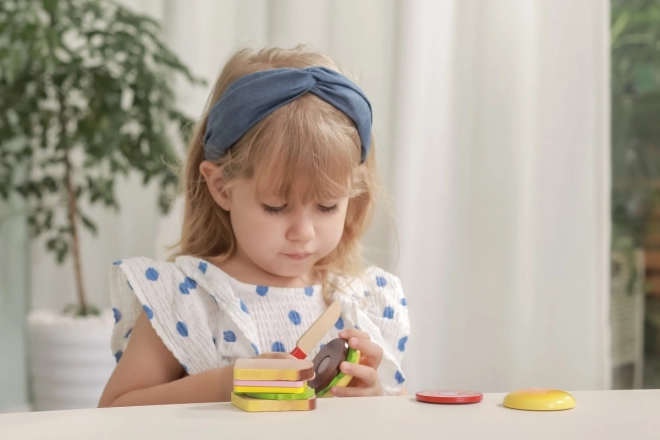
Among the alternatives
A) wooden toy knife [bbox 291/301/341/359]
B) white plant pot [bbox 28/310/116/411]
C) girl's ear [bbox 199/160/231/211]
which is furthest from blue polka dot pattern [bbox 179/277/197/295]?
white plant pot [bbox 28/310/116/411]

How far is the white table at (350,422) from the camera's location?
587mm

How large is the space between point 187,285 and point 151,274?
0.17ft

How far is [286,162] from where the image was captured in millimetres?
1027

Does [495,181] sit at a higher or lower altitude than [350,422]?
higher

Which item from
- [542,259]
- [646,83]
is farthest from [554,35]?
[542,259]

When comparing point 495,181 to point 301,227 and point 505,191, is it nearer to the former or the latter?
point 505,191

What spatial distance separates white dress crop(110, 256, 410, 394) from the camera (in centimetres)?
107

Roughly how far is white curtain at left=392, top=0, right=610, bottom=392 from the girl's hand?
47.4 inches

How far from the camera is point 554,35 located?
Result: 2.14 metres

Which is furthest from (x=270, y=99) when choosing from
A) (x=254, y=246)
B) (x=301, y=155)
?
(x=254, y=246)

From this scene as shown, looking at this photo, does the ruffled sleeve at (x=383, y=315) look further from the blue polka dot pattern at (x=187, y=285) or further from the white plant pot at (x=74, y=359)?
the white plant pot at (x=74, y=359)

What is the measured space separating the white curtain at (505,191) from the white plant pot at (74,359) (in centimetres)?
81

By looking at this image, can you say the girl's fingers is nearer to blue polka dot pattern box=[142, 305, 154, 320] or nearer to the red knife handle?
the red knife handle

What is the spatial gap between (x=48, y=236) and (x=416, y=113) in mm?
1335
